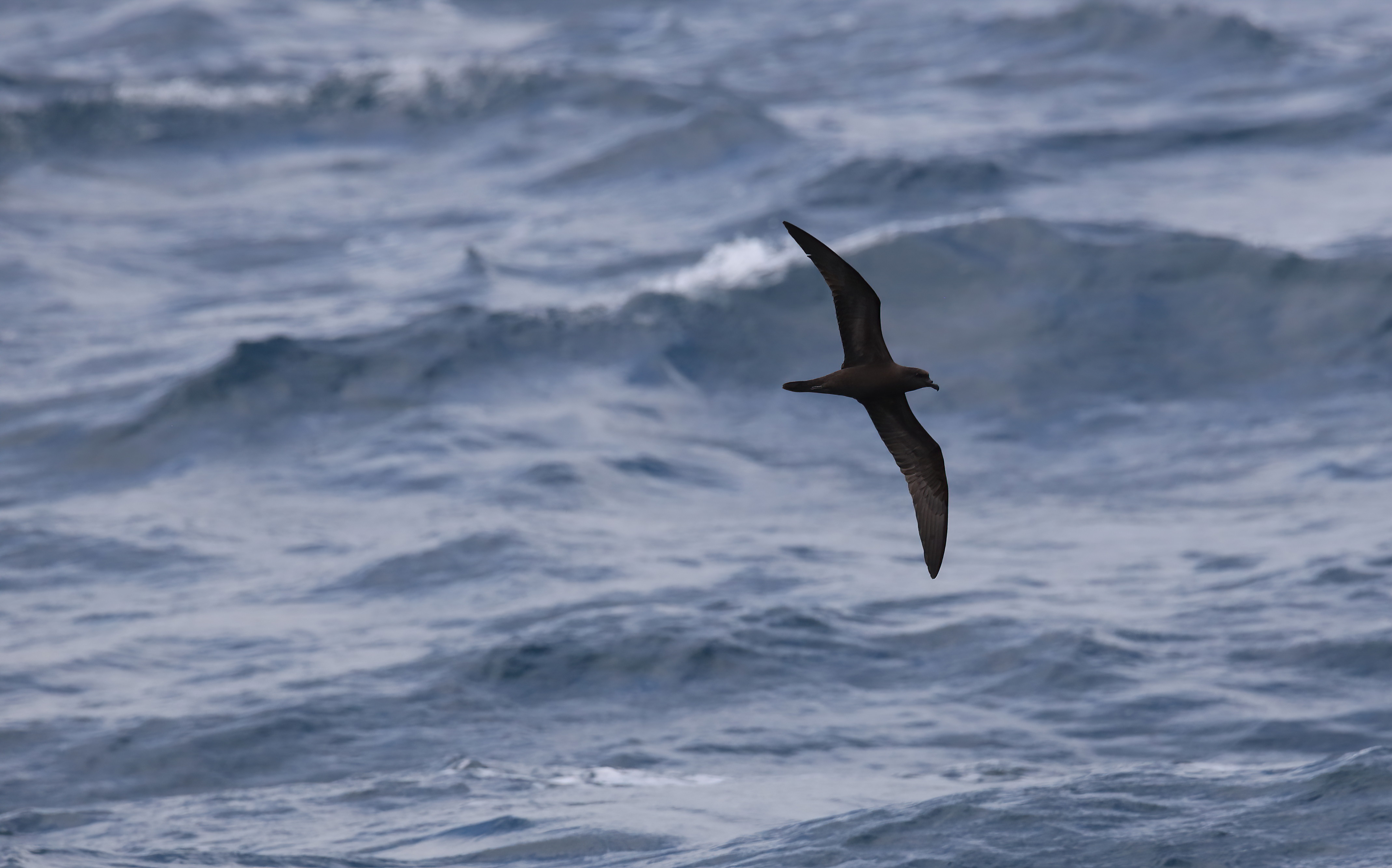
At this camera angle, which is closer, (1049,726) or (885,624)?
(1049,726)

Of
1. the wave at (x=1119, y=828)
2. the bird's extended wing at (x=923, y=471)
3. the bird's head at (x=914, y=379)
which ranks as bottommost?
the wave at (x=1119, y=828)

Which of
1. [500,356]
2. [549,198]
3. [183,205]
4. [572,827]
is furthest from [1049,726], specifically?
[183,205]

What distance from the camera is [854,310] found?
31.2 feet

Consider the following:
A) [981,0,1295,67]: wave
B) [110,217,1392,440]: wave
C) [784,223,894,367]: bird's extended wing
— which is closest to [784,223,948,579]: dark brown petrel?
[784,223,894,367]: bird's extended wing

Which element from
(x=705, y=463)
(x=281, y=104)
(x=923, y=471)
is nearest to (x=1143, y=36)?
(x=281, y=104)

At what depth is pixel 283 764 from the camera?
15984mm

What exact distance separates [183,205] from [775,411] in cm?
1369

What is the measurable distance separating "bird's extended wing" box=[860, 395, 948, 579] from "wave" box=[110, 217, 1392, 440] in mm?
11365

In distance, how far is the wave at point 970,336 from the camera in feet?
73.2

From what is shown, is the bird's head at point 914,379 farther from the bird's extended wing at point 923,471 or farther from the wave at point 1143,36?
the wave at point 1143,36

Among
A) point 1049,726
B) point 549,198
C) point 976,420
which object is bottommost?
point 1049,726

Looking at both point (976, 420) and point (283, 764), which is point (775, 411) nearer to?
point (976, 420)

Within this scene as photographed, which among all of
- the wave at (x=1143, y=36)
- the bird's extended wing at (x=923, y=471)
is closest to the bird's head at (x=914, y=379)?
the bird's extended wing at (x=923, y=471)

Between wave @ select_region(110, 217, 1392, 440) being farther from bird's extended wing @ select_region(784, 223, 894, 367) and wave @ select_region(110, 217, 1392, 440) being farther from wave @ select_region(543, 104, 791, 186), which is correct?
bird's extended wing @ select_region(784, 223, 894, 367)
